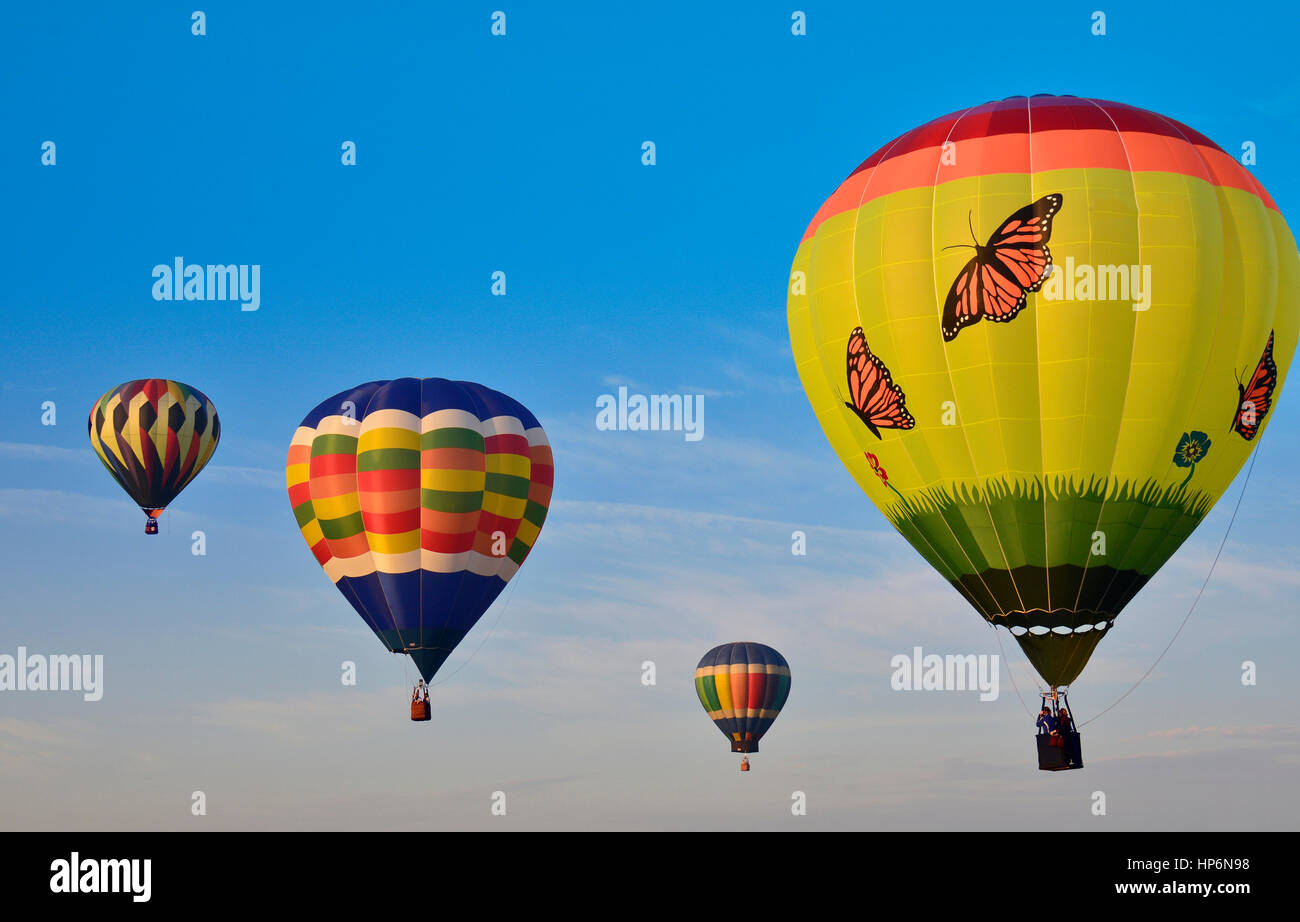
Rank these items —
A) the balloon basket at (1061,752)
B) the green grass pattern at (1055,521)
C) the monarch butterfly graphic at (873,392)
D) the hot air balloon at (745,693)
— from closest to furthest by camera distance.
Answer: the balloon basket at (1061,752) < the green grass pattern at (1055,521) < the monarch butterfly graphic at (873,392) < the hot air balloon at (745,693)

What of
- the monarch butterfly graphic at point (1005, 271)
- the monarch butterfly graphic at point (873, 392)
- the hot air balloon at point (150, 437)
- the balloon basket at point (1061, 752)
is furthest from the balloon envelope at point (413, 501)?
the balloon basket at point (1061, 752)

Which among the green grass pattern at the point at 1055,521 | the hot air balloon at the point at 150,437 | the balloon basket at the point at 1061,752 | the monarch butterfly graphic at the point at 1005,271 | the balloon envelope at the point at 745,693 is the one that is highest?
the hot air balloon at the point at 150,437

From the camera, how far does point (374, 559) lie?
34.3m

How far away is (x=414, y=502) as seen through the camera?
112ft

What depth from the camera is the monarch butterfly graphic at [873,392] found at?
24.2 meters

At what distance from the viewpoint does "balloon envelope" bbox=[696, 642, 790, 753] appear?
4659cm

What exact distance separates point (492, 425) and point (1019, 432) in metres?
14.8

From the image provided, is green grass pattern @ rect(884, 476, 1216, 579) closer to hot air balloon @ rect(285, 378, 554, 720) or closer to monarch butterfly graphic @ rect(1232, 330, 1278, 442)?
monarch butterfly graphic @ rect(1232, 330, 1278, 442)

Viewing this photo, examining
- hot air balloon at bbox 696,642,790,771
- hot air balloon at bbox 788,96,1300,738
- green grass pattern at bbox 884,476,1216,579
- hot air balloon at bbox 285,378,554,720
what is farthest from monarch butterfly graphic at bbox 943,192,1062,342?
hot air balloon at bbox 696,642,790,771

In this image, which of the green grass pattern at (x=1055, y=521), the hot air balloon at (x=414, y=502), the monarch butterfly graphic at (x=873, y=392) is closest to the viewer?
the green grass pattern at (x=1055, y=521)

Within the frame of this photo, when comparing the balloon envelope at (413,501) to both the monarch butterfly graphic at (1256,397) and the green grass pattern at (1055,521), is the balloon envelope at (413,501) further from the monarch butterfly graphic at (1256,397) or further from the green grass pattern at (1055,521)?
the monarch butterfly graphic at (1256,397)
